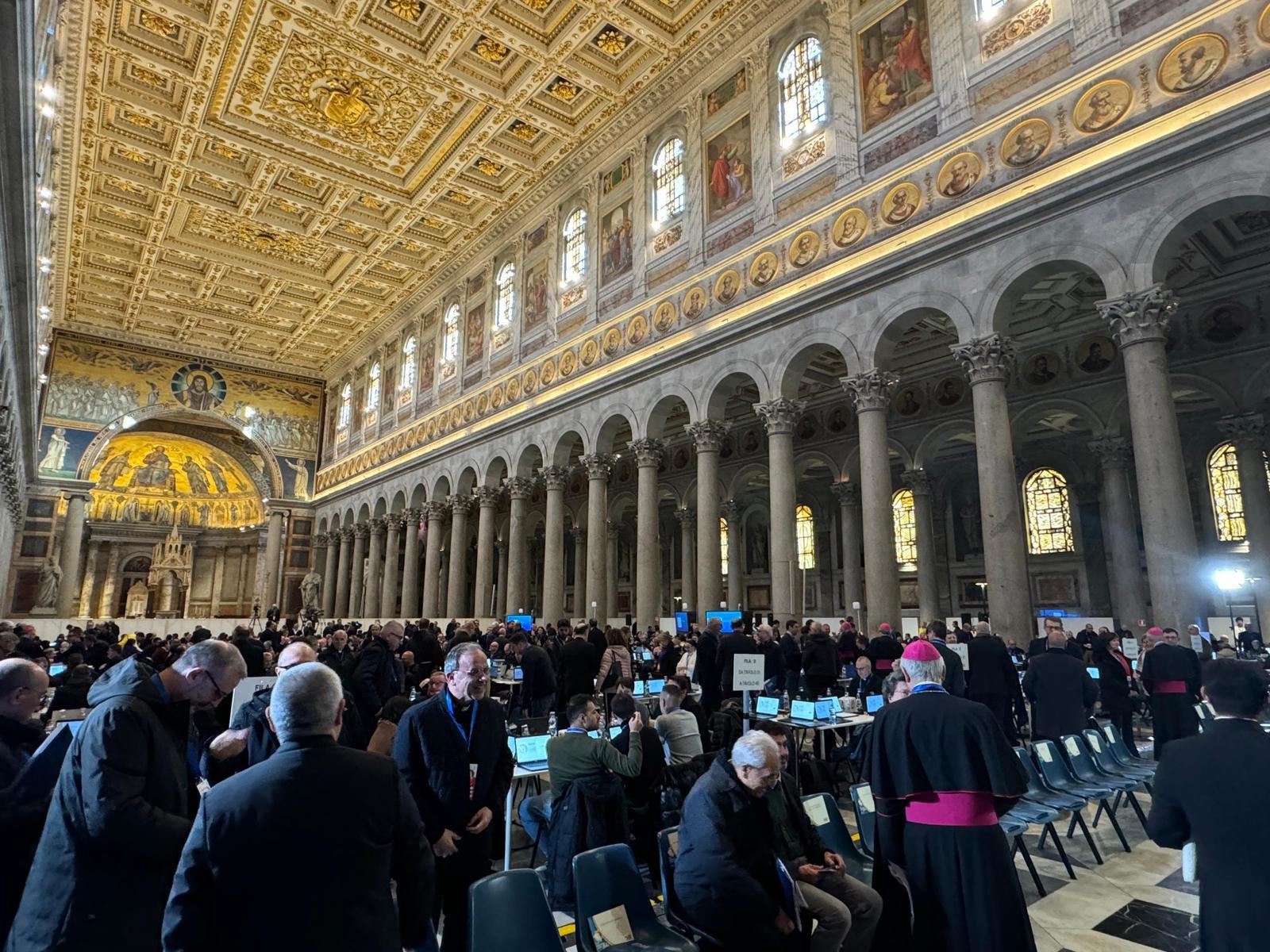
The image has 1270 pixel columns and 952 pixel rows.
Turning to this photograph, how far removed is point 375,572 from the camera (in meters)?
31.0

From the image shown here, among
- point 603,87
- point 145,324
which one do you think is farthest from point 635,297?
point 145,324

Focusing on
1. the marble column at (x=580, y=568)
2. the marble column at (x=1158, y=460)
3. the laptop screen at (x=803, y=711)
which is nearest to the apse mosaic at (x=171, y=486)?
the marble column at (x=580, y=568)

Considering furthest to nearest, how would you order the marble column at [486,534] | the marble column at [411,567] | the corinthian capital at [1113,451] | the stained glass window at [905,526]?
the marble column at [411,567]
the marble column at [486,534]
the stained glass window at [905,526]
the corinthian capital at [1113,451]

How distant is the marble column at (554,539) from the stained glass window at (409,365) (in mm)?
11857

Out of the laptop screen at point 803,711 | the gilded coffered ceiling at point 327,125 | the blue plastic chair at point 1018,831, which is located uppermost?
the gilded coffered ceiling at point 327,125

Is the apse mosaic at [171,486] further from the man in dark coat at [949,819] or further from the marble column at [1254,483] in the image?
the man in dark coat at [949,819]

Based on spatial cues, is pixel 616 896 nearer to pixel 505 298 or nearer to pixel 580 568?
pixel 505 298

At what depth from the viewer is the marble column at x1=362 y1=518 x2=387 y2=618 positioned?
3094 cm

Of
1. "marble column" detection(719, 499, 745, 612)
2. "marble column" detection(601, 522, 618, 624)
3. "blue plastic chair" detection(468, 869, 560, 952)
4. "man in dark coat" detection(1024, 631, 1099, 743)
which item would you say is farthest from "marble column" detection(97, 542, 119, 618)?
"blue plastic chair" detection(468, 869, 560, 952)

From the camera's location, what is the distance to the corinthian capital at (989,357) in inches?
447

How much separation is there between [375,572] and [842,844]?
1162 inches

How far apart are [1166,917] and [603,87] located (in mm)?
19394

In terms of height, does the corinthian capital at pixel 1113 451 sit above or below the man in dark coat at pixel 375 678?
above

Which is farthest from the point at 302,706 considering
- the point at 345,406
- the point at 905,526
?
the point at 345,406
